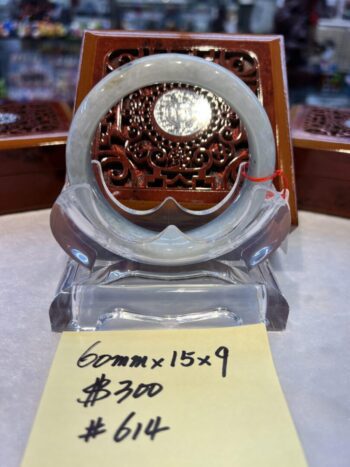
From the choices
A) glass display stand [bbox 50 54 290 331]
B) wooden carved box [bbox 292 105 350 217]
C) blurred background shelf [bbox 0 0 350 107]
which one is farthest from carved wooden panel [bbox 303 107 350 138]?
blurred background shelf [bbox 0 0 350 107]

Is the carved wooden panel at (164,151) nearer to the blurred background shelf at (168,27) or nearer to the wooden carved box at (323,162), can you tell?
the wooden carved box at (323,162)

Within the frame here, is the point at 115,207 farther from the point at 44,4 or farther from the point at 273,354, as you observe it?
the point at 44,4

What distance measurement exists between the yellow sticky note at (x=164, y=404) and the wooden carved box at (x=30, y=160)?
337mm

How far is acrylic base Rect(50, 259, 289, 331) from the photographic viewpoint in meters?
0.50

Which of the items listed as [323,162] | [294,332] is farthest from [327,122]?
[294,332]

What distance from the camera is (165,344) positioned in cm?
48

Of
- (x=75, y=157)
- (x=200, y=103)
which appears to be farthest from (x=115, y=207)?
(x=200, y=103)

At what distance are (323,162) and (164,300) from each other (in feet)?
1.21

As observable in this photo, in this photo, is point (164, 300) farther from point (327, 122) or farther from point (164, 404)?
point (327, 122)

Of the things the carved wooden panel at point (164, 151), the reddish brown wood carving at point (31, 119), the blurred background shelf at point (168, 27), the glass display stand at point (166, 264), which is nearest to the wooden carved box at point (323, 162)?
the carved wooden panel at point (164, 151)

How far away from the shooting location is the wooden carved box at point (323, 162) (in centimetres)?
73

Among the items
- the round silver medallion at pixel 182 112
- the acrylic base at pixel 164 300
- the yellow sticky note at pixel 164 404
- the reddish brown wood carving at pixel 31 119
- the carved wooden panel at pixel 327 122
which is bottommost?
the yellow sticky note at pixel 164 404

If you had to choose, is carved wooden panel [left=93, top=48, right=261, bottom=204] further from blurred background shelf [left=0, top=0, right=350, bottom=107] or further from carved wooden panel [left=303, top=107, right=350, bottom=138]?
blurred background shelf [left=0, top=0, right=350, bottom=107]

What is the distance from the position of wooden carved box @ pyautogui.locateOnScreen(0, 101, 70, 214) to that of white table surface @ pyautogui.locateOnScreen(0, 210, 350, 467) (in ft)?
0.09
